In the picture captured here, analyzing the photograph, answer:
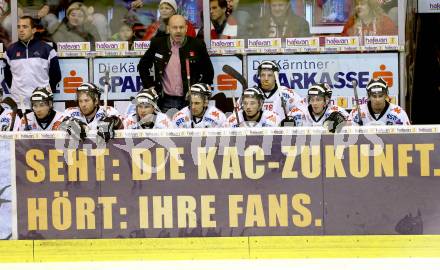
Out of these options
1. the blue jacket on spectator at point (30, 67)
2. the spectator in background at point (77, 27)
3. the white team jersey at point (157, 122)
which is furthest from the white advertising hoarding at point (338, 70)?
the white team jersey at point (157, 122)

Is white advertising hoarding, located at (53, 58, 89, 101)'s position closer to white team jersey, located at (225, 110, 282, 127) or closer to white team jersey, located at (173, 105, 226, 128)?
white team jersey, located at (173, 105, 226, 128)

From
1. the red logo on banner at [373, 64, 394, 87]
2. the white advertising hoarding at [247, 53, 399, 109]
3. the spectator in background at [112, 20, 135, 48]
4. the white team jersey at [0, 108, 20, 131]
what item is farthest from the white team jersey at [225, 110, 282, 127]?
the spectator in background at [112, 20, 135, 48]

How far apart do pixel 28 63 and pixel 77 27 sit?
859 millimetres

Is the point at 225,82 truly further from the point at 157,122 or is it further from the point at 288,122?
the point at 288,122

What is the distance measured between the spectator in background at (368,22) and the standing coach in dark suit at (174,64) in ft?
5.83

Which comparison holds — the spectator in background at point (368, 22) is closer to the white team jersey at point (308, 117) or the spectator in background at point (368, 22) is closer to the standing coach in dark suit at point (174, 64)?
the standing coach in dark suit at point (174, 64)

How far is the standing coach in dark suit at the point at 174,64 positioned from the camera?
12398mm

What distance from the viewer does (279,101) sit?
38.3 feet

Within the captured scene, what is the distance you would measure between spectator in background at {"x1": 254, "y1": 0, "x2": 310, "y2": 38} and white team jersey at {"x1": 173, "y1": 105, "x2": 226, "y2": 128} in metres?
2.30

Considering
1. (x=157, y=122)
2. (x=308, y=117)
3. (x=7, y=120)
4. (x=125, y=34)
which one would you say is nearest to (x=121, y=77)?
(x=125, y=34)

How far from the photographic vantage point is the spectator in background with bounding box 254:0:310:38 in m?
13.1

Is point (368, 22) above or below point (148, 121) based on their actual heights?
above

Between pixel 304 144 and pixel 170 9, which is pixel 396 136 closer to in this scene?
pixel 304 144

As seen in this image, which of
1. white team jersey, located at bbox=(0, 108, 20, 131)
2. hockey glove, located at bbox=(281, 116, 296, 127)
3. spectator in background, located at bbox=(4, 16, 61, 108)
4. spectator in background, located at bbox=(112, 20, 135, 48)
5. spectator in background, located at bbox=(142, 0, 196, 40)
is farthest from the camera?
spectator in background, located at bbox=(112, 20, 135, 48)
